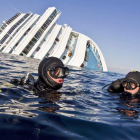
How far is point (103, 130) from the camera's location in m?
2.01

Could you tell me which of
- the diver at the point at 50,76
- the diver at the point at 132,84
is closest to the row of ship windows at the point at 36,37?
the diver at the point at 50,76

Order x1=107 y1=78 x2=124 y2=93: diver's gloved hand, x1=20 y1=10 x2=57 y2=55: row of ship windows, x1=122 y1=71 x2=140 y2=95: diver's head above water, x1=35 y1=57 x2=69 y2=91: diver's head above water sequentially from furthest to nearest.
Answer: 1. x1=20 y1=10 x2=57 y2=55: row of ship windows
2. x1=107 y1=78 x2=124 y2=93: diver's gloved hand
3. x1=122 y1=71 x2=140 y2=95: diver's head above water
4. x1=35 y1=57 x2=69 y2=91: diver's head above water

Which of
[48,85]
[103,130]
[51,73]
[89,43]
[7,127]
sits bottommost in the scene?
[103,130]

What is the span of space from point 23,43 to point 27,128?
21334mm

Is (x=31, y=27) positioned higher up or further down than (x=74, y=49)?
higher up

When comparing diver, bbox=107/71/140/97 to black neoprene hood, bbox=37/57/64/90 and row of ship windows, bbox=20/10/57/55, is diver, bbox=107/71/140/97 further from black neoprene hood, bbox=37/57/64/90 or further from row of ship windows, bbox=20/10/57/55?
row of ship windows, bbox=20/10/57/55

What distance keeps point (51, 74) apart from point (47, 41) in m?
20.0

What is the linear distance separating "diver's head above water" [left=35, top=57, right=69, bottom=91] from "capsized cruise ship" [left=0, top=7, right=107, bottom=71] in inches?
724

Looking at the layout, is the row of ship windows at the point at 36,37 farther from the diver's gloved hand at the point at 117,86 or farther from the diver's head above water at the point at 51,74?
the diver's head above water at the point at 51,74

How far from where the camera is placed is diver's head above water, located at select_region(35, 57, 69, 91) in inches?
141

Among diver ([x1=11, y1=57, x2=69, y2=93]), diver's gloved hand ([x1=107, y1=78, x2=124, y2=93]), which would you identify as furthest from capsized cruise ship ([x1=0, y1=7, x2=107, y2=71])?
diver ([x1=11, y1=57, x2=69, y2=93])

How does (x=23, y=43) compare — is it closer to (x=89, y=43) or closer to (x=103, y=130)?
(x=89, y=43)

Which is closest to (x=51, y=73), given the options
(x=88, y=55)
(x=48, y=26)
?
(x=48, y=26)

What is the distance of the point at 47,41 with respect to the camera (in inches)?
900
